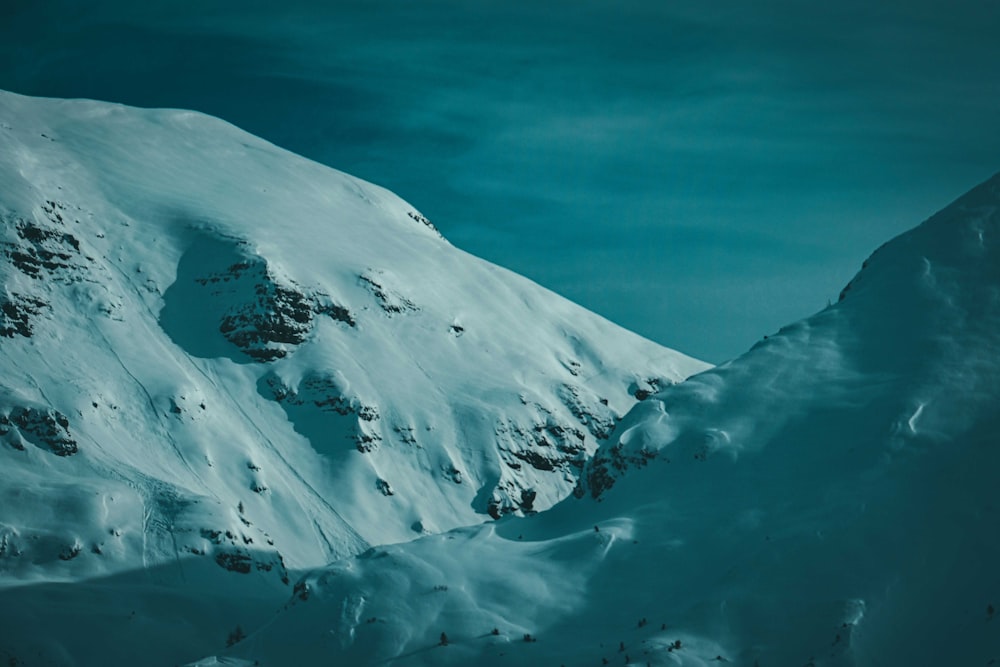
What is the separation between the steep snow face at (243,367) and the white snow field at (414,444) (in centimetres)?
40

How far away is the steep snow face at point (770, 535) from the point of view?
159 ft

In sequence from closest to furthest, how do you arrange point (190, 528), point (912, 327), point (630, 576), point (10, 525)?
point (630, 576) < point (912, 327) < point (10, 525) < point (190, 528)

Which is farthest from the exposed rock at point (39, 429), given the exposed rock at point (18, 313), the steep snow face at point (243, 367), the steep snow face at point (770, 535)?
the steep snow face at point (770, 535)

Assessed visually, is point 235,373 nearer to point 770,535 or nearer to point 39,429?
point 39,429

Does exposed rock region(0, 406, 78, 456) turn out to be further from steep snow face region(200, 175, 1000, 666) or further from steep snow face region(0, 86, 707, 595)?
steep snow face region(200, 175, 1000, 666)

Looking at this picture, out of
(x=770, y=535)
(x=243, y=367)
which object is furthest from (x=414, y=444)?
(x=770, y=535)

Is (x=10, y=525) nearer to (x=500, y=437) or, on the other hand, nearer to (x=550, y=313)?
(x=500, y=437)

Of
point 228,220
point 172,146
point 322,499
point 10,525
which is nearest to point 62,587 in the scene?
point 10,525

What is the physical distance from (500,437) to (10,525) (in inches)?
2213

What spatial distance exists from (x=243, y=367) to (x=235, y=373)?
1504mm

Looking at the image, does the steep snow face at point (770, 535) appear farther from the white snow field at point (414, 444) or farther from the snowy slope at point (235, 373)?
the snowy slope at point (235, 373)

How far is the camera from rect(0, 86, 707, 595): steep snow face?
95938 mm

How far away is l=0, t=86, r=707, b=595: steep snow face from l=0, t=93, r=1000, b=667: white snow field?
401mm

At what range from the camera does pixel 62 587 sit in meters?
81.1
